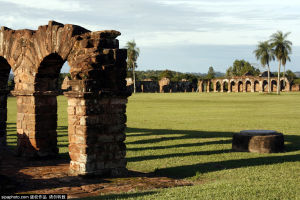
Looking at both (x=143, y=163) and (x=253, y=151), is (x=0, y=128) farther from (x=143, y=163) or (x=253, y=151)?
(x=253, y=151)

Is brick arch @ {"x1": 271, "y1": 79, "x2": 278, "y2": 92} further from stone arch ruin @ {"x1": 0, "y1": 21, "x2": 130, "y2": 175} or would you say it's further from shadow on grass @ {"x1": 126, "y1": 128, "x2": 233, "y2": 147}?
stone arch ruin @ {"x1": 0, "y1": 21, "x2": 130, "y2": 175}

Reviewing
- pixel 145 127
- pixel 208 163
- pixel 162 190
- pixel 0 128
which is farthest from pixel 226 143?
pixel 0 128

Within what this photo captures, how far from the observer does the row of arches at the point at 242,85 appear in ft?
245

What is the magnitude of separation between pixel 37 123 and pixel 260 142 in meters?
5.90

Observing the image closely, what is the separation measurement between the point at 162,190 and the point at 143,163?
2871mm

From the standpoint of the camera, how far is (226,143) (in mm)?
12398

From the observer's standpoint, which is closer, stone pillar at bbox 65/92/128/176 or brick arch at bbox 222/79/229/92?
stone pillar at bbox 65/92/128/176

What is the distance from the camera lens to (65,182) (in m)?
7.68

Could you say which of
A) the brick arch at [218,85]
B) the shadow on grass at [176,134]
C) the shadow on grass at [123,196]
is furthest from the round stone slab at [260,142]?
the brick arch at [218,85]

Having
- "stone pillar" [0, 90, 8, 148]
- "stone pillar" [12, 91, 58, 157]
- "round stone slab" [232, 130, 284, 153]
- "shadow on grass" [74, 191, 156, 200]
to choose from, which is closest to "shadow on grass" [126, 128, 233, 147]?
"round stone slab" [232, 130, 284, 153]

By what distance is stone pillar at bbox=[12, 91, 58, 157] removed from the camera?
1039 cm

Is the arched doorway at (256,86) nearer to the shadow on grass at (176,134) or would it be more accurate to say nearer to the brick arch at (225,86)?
the brick arch at (225,86)

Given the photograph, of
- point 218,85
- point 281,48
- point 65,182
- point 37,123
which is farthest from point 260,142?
point 218,85

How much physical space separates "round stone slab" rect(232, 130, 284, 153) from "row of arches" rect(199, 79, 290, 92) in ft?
215
